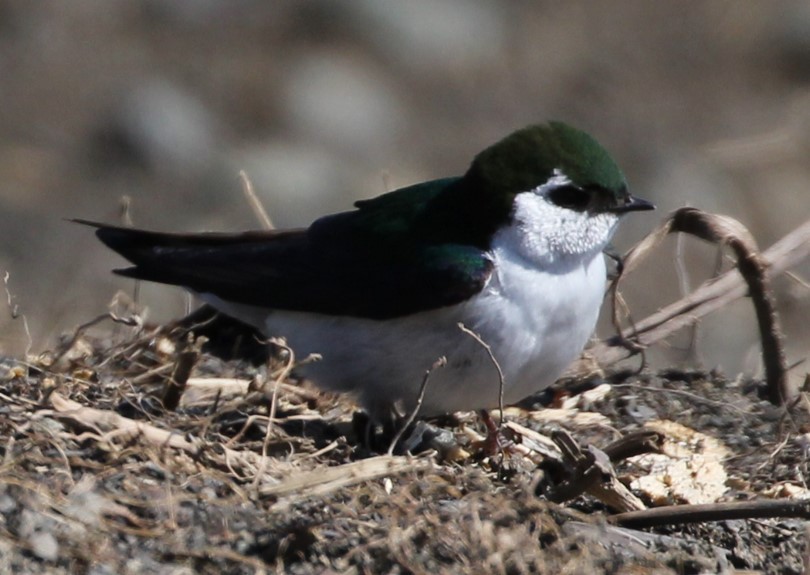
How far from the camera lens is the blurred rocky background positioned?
10461 mm

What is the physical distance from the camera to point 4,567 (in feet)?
10.2

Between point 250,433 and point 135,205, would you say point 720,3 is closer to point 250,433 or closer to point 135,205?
point 135,205

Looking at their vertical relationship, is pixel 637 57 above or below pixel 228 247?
above

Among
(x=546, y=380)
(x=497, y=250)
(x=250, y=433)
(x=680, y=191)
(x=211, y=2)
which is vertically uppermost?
(x=211, y=2)

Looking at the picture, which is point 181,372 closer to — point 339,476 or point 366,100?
point 339,476

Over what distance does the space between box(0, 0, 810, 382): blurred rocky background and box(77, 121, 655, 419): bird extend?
16.6ft

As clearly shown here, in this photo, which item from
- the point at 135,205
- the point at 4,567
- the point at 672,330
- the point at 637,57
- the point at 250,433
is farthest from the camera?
the point at 637,57

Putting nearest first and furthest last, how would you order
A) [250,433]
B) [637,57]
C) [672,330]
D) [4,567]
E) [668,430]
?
[4,567], [250,433], [668,430], [672,330], [637,57]

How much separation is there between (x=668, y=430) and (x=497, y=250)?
769 mm

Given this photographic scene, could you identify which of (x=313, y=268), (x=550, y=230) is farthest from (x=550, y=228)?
(x=313, y=268)

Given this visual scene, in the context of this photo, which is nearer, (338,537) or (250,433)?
(338,537)

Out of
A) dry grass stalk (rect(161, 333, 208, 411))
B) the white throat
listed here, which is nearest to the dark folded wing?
the white throat

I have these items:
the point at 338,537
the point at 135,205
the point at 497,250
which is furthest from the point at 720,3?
the point at 338,537

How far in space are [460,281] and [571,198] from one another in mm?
408
